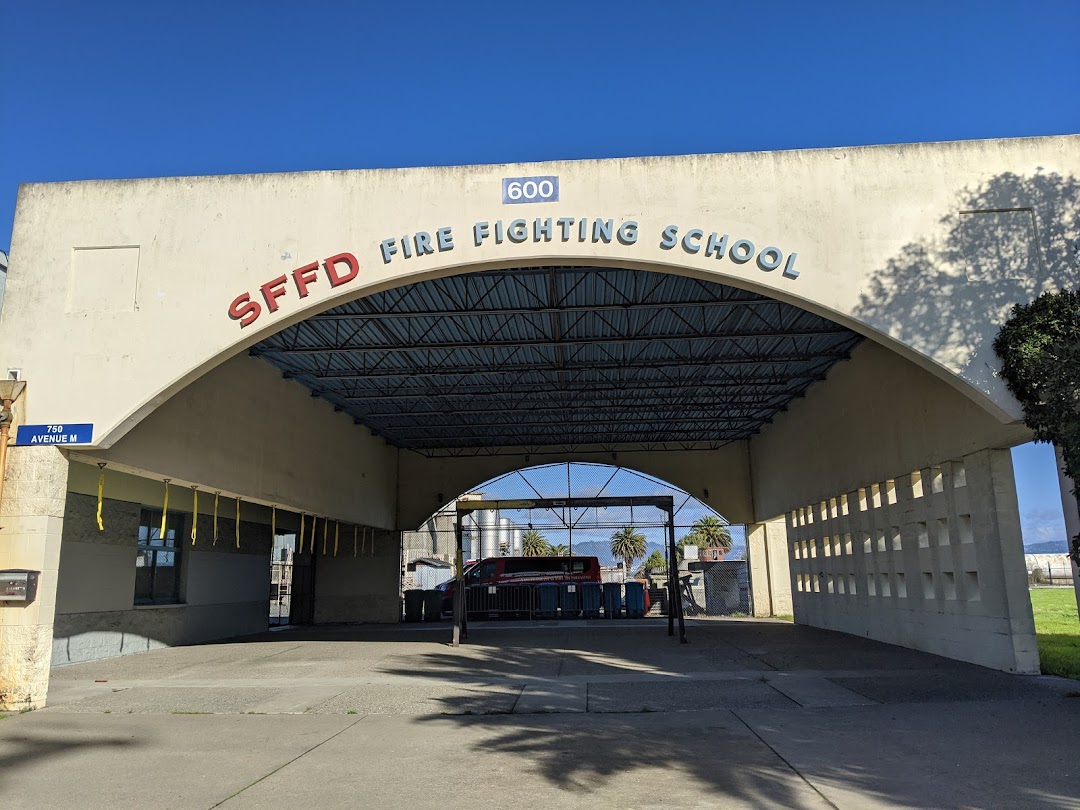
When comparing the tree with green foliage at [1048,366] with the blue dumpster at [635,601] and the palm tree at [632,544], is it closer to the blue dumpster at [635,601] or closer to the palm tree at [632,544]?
the blue dumpster at [635,601]

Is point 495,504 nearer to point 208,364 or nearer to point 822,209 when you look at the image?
point 208,364

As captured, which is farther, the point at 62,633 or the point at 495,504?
the point at 495,504

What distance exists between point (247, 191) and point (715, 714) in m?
8.45

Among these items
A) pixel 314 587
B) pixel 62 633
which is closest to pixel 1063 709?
→ pixel 62 633

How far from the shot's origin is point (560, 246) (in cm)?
1020

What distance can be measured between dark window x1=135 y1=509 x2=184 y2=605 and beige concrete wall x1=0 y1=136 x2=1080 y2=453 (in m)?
6.91

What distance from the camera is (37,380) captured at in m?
10.2

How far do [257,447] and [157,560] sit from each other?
10.9 ft

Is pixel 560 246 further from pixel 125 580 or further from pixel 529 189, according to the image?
pixel 125 580

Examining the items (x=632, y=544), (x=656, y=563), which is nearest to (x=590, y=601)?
(x=656, y=563)

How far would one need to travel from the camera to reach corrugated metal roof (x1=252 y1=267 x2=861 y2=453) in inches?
550

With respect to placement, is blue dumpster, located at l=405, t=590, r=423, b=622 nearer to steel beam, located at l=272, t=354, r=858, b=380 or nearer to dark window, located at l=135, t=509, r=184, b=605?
dark window, located at l=135, t=509, r=184, b=605

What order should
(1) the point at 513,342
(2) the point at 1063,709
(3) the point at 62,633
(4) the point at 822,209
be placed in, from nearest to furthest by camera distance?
(2) the point at 1063,709, (4) the point at 822,209, (3) the point at 62,633, (1) the point at 513,342

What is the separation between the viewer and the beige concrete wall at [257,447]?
13.0 meters
